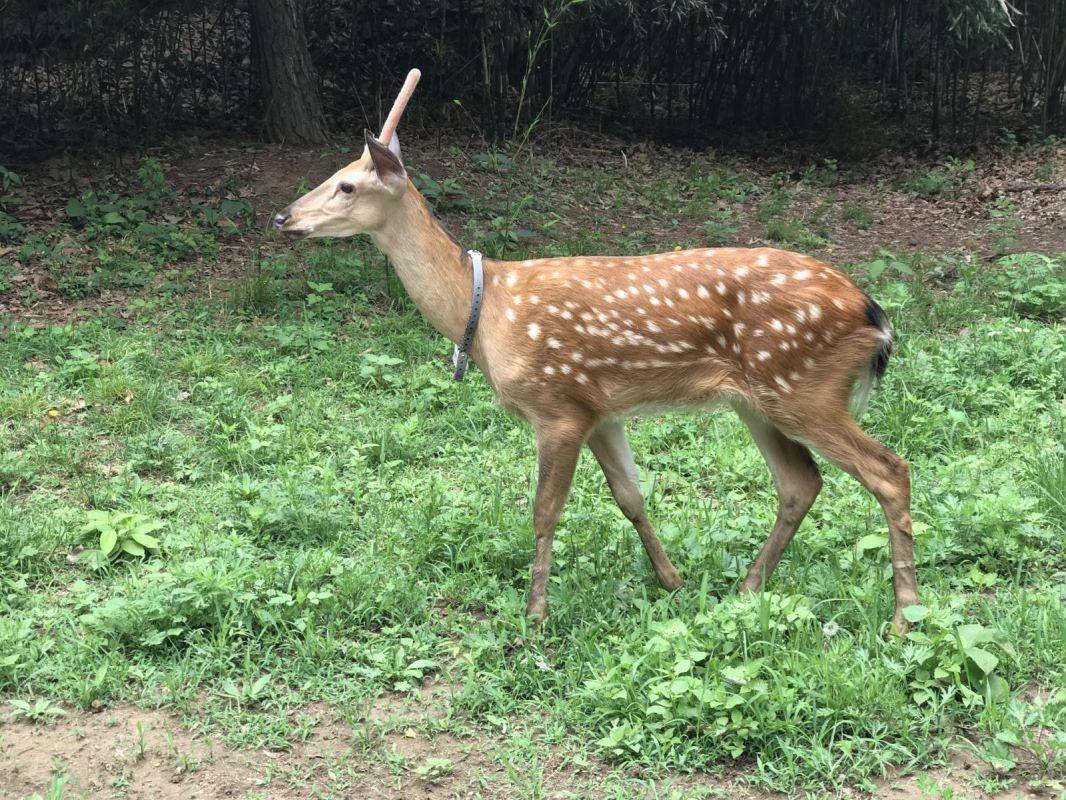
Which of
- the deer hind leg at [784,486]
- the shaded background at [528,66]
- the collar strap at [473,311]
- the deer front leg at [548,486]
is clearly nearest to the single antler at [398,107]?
the collar strap at [473,311]

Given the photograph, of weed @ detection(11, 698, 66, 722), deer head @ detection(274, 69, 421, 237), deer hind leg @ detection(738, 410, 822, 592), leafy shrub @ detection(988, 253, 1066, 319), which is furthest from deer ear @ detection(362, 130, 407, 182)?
leafy shrub @ detection(988, 253, 1066, 319)

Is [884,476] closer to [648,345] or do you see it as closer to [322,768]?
[648,345]

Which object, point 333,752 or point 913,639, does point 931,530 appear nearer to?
point 913,639

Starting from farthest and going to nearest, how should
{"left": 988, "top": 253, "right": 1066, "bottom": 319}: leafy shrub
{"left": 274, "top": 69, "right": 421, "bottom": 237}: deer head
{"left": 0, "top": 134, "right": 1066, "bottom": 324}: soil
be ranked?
{"left": 0, "top": 134, "right": 1066, "bottom": 324}: soil, {"left": 988, "top": 253, "right": 1066, "bottom": 319}: leafy shrub, {"left": 274, "top": 69, "right": 421, "bottom": 237}: deer head

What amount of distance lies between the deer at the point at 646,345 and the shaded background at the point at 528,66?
14.5ft

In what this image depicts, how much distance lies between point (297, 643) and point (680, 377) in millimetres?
1720

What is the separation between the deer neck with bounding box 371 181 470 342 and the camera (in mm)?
4445

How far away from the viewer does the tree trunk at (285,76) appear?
32.7 feet

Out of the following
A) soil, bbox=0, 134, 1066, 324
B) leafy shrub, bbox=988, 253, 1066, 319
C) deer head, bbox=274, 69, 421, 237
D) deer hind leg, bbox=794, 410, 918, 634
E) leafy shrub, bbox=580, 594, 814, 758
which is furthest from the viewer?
soil, bbox=0, 134, 1066, 324

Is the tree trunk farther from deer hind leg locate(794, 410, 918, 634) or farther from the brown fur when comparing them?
deer hind leg locate(794, 410, 918, 634)

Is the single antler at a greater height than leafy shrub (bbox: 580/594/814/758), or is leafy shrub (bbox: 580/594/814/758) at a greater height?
the single antler

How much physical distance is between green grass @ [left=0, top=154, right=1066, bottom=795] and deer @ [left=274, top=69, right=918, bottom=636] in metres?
0.33

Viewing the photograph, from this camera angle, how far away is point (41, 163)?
998 centimetres

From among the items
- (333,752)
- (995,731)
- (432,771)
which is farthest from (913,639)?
(333,752)
